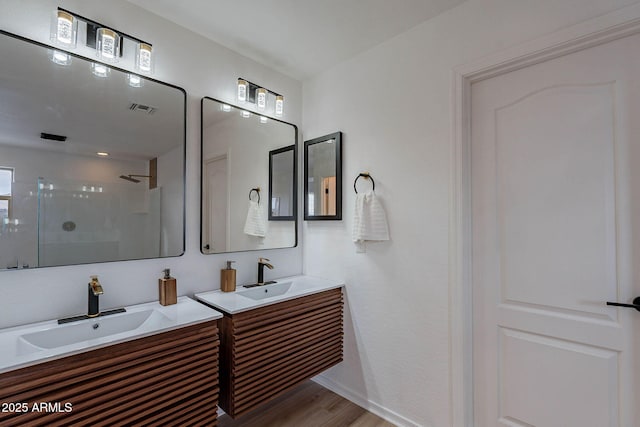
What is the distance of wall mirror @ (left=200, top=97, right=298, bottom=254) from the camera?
2.04 m

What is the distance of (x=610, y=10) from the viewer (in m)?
1.31

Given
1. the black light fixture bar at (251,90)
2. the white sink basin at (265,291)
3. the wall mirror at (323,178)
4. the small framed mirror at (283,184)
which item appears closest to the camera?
the white sink basin at (265,291)

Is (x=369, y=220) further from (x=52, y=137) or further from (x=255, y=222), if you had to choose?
(x=52, y=137)

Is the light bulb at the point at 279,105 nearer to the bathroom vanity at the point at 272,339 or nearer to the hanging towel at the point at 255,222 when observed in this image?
the hanging towel at the point at 255,222

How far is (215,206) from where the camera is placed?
2.06 m

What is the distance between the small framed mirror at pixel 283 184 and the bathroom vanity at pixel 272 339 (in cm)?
59

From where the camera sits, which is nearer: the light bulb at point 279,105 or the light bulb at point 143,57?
the light bulb at point 143,57

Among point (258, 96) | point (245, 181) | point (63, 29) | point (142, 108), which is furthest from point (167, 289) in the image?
point (258, 96)

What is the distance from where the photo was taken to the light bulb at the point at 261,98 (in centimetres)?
229

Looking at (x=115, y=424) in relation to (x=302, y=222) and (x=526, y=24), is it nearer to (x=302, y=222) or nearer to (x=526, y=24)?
(x=302, y=222)

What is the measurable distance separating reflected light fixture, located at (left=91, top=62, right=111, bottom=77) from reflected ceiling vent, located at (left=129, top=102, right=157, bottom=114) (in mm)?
181

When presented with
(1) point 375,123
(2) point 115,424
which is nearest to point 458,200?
(1) point 375,123

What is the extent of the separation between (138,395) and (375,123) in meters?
1.99

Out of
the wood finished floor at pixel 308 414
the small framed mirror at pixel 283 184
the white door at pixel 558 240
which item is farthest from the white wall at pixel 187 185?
the white door at pixel 558 240
